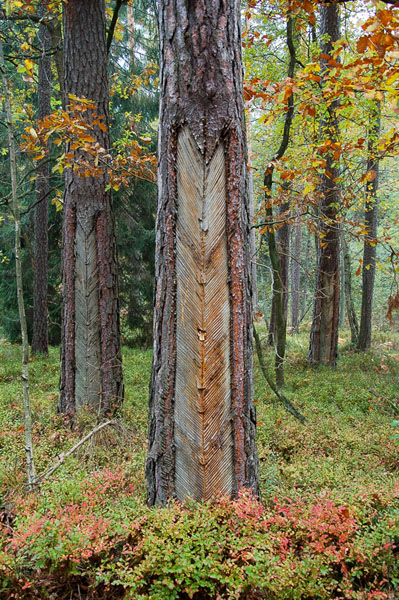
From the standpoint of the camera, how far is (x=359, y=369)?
10188mm

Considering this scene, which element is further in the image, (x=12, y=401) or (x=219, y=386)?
(x=12, y=401)

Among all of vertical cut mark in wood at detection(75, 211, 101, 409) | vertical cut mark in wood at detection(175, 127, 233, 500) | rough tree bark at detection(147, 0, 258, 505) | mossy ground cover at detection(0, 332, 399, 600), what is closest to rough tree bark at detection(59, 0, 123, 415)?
vertical cut mark in wood at detection(75, 211, 101, 409)

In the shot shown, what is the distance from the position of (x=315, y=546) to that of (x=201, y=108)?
2.91 m

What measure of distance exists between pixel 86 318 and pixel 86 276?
22.7 inches

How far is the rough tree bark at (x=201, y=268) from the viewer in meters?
2.82

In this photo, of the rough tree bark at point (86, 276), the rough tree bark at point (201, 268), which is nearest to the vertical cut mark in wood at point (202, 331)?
the rough tree bark at point (201, 268)

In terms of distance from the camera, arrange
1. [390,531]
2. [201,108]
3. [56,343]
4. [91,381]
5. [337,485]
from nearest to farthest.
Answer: [390,531]
[201,108]
[337,485]
[91,381]
[56,343]

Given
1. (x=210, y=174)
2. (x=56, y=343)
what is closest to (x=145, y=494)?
(x=210, y=174)

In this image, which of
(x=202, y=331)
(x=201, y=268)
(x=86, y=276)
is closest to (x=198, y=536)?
(x=202, y=331)

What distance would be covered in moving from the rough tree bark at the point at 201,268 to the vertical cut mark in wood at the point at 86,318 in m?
2.81

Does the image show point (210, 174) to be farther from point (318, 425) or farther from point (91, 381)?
point (318, 425)

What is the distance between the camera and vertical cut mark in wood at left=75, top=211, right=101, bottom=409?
5555mm

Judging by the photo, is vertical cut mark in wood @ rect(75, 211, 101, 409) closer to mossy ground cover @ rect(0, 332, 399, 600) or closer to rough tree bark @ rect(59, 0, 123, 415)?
rough tree bark @ rect(59, 0, 123, 415)

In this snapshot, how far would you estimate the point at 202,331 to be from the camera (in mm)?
2869
